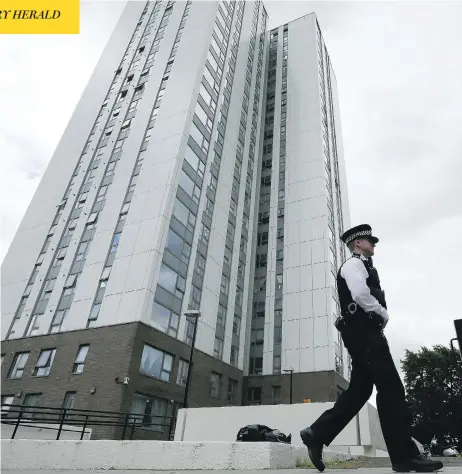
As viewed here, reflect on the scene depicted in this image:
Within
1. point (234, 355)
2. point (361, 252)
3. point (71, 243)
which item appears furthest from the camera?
point (234, 355)

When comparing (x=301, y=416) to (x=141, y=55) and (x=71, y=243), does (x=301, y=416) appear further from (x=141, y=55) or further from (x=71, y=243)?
(x=141, y=55)

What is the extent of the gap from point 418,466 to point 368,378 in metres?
0.72

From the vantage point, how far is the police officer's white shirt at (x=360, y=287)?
3.57 metres

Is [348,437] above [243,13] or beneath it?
beneath

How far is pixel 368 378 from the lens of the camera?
11.8 feet

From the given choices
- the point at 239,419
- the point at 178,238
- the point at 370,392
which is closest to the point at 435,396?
the point at 239,419

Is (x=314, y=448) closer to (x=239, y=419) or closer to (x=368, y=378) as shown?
(x=368, y=378)

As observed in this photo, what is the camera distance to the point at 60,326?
1094 inches

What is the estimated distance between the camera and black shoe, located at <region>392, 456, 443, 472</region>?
3.16m

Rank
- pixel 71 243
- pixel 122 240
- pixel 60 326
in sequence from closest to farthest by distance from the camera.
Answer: pixel 60 326
pixel 122 240
pixel 71 243

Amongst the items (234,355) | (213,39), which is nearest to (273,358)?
(234,355)

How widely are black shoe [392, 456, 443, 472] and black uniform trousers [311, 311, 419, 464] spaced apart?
0.04 m

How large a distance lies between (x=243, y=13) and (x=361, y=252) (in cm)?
5956

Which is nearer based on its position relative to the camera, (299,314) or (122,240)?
(122,240)
